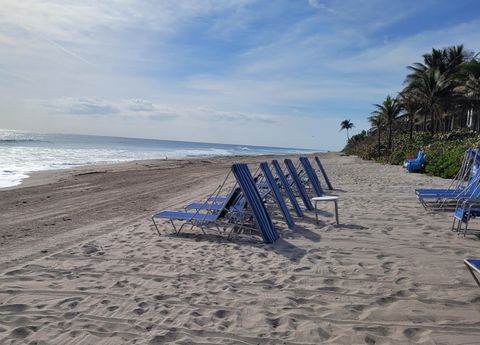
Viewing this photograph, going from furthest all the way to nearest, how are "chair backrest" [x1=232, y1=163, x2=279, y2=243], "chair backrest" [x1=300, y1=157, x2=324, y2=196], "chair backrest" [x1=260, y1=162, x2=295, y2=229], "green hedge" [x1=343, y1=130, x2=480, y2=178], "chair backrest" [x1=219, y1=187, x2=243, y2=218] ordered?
"green hedge" [x1=343, y1=130, x2=480, y2=178]
"chair backrest" [x1=300, y1=157, x2=324, y2=196]
"chair backrest" [x1=260, y1=162, x2=295, y2=229]
"chair backrest" [x1=219, y1=187, x2=243, y2=218]
"chair backrest" [x1=232, y1=163, x2=279, y2=243]

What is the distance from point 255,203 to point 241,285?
2138 mm

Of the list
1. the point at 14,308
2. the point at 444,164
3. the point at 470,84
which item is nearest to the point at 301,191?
the point at 14,308

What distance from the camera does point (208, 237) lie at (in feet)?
20.9

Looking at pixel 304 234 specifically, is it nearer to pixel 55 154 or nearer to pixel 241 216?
pixel 241 216

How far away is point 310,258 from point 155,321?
235 centimetres

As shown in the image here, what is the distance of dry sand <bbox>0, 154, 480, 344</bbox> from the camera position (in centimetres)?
323

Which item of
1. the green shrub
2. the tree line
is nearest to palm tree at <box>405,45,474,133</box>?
the tree line

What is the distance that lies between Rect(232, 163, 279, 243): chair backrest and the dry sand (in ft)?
0.59

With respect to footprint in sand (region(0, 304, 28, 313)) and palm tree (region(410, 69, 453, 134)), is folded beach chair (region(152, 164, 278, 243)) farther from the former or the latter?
palm tree (region(410, 69, 453, 134))

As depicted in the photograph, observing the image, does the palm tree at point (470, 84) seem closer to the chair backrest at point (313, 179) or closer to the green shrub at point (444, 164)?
the green shrub at point (444, 164)

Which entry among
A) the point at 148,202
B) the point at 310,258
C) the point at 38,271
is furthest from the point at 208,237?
the point at 148,202

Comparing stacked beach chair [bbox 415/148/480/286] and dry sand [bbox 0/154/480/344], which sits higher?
stacked beach chair [bbox 415/148/480/286]

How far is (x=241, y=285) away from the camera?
4.24m

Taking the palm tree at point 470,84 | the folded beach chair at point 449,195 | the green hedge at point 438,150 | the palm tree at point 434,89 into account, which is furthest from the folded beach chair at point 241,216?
the palm tree at point 434,89
